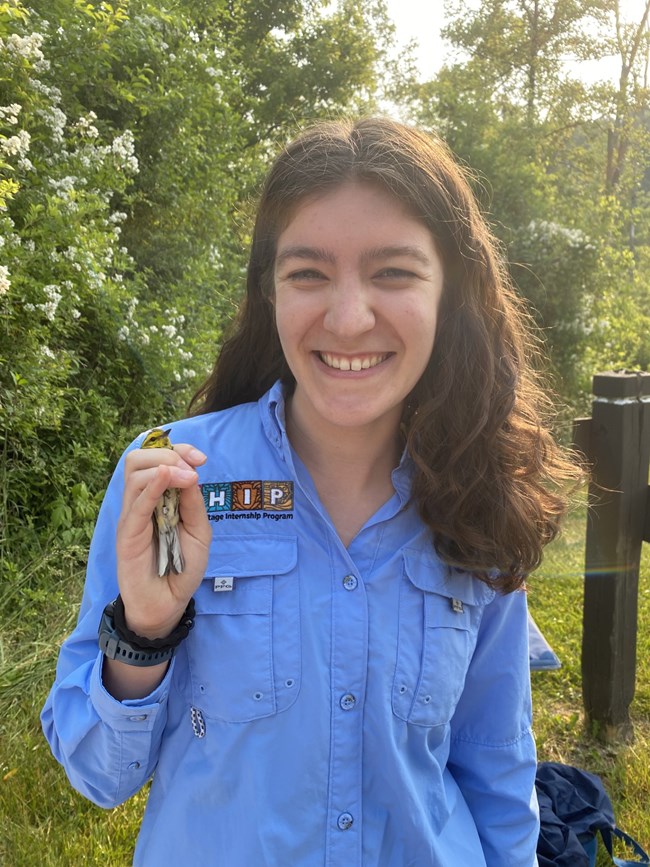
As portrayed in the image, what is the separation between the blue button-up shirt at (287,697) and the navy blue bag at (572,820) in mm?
1022

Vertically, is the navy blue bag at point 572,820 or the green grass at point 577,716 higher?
the navy blue bag at point 572,820

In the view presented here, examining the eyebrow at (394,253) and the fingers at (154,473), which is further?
the eyebrow at (394,253)

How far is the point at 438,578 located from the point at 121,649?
2.21ft

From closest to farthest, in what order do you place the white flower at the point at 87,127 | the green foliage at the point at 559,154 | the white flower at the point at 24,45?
the white flower at the point at 24,45
the white flower at the point at 87,127
the green foliage at the point at 559,154

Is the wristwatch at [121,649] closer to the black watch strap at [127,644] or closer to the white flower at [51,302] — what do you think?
the black watch strap at [127,644]

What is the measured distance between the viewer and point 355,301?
1413 mm

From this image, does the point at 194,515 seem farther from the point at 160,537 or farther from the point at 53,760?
the point at 53,760

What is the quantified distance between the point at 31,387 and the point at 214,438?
2530mm

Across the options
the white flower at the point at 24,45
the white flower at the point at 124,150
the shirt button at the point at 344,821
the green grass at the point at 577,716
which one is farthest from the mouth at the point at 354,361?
the white flower at the point at 124,150

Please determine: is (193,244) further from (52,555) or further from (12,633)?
(12,633)

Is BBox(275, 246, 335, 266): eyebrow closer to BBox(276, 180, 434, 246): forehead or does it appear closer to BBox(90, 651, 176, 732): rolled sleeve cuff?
BBox(276, 180, 434, 246): forehead

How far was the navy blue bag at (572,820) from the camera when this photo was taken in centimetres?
242

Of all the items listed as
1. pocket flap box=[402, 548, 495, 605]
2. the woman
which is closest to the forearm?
the woman

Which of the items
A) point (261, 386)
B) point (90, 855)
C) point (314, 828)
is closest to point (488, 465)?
point (261, 386)
